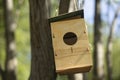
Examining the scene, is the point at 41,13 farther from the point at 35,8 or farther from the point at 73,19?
the point at 73,19

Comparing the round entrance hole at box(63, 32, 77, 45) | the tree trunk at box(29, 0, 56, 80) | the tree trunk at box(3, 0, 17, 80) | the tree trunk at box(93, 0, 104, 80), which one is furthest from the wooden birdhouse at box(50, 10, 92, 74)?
the tree trunk at box(93, 0, 104, 80)

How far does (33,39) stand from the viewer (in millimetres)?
3799

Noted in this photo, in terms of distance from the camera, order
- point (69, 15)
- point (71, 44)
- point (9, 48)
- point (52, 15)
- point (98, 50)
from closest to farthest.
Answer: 1. point (69, 15)
2. point (71, 44)
3. point (9, 48)
4. point (98, 50)
5. point (52, 15)

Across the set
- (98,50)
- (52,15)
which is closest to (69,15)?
(98,50)

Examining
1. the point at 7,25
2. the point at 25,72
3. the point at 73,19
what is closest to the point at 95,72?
the point at 7,25

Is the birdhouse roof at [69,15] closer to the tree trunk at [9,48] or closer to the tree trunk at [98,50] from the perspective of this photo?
the tree trunk at [9,48]

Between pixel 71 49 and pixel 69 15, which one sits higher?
pixel 69 15

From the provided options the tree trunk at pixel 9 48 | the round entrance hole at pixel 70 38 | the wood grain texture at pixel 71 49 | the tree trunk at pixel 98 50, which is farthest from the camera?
the tree trunk at pixel 98 50

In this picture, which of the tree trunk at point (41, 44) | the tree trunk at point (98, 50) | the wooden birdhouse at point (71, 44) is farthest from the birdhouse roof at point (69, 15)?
the tree trunk at point (98, 50)

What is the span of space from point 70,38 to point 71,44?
11 centimetres

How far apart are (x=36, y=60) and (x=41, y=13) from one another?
0.47 metres

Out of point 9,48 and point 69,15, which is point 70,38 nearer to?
point 69,15

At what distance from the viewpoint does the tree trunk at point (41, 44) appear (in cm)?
368

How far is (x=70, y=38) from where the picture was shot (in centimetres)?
376
